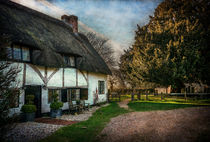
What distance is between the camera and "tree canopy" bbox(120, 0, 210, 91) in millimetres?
15305

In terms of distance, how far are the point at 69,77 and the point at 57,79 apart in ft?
3.85

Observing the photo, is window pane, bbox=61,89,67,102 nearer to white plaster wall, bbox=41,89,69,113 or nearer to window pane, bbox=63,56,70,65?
white plaster wall, bbox=41,89,69,113

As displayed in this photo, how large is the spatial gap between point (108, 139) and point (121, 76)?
2763cm

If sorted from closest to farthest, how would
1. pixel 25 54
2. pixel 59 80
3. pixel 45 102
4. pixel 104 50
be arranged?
pixel 25 54 < pixel 45 102 < pixel 59 80 < pixel 104 50

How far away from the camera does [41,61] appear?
8.94 meters

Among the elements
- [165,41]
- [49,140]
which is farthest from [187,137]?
[165,41]

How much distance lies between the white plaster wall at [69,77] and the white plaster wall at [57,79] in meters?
0.48

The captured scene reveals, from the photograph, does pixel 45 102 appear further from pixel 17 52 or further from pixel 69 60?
pixel 69 60

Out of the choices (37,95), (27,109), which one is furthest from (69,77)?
(27,109)

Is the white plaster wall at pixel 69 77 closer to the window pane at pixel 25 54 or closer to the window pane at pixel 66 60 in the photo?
the window pane at pixel 66 60

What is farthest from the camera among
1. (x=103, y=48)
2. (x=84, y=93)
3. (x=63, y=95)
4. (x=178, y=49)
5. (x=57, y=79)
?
(x=103, y=48)

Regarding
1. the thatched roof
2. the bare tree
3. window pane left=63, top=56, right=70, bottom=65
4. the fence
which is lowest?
the fence

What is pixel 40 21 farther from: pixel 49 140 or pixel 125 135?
pixel 125 135

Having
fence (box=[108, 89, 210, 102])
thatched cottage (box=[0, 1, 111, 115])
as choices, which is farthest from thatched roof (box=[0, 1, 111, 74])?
fence (box=[108, 89, 210, 102])
